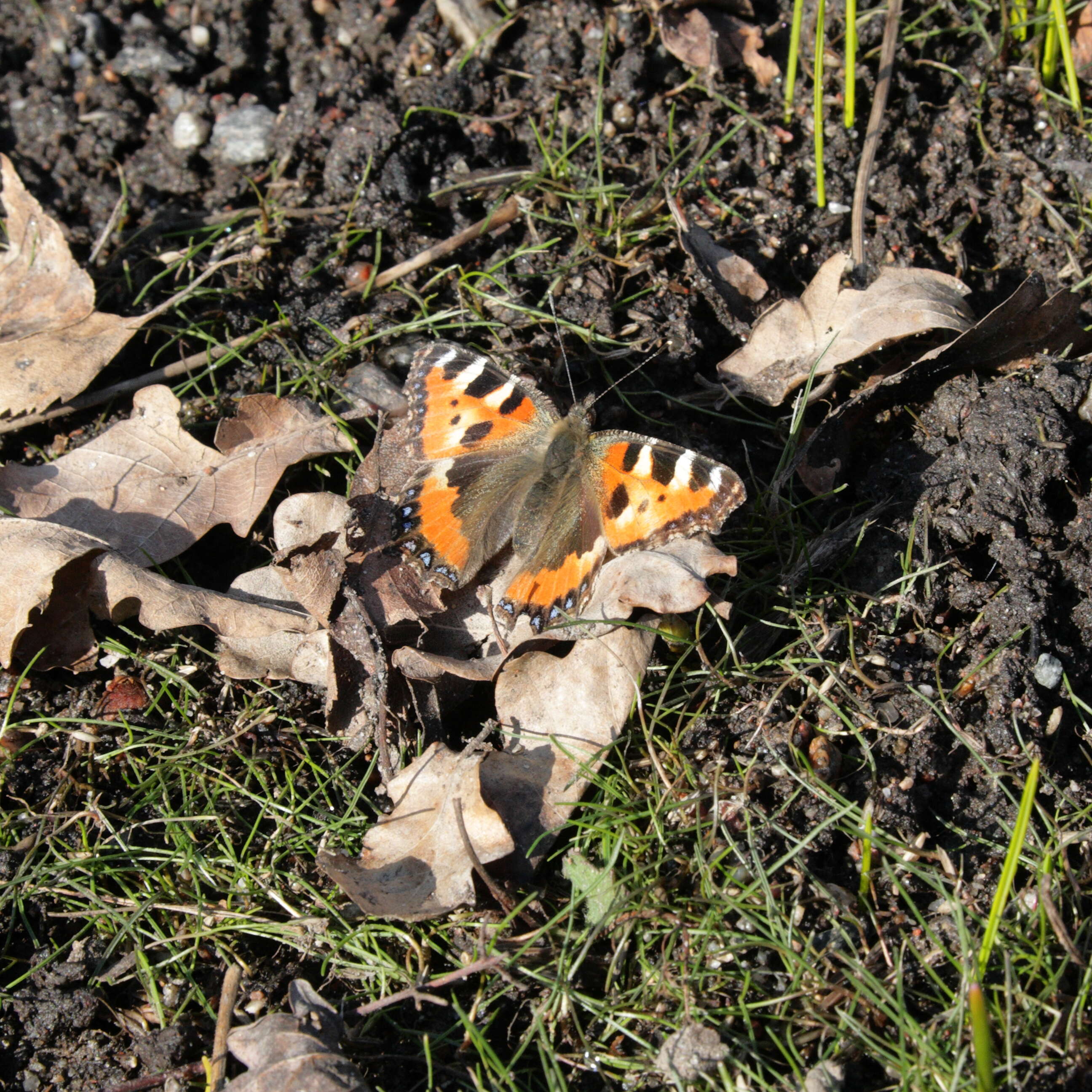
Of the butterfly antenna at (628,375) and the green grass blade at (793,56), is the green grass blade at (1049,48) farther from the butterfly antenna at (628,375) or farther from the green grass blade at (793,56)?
the butterfly antenna at (628,375)

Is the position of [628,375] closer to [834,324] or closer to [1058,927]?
[834,324]

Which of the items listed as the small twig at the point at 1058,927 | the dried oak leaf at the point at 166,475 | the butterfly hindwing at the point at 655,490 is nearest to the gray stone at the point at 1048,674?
the small twig at the point at 1058,927

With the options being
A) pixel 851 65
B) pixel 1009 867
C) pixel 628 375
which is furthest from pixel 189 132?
pixel 1009 867

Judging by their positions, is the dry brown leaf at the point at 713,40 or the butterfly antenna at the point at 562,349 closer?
the butterfly antenna at the point at 562,349

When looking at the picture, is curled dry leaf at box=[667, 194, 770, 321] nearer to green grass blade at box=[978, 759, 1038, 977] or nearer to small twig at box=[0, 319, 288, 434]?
small twig at box=[0, 319, 288, 434]

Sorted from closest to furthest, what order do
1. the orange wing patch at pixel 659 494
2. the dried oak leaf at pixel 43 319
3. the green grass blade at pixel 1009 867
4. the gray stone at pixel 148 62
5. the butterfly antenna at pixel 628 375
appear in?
the green grass blade at pixel 1009 867
the orange wing patch at pixel 659 494
the butterfly antenna at pixel 628 375
the dried oak leaf at pixel 43 319
the gray stone at pixel 148 62

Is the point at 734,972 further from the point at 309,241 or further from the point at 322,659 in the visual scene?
the point at 309,241

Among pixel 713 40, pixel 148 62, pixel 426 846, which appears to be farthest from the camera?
pixel 148 62
